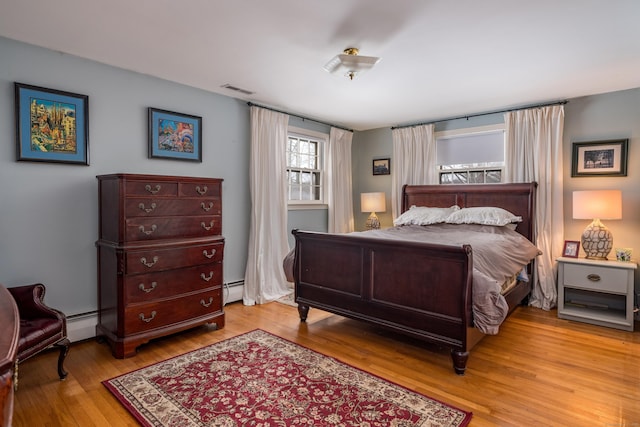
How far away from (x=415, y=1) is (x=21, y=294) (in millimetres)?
3100

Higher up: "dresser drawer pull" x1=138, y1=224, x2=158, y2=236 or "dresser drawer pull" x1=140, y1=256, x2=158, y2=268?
"dresser drawer pull" x1=138, y1=224, x2=158, y2=236

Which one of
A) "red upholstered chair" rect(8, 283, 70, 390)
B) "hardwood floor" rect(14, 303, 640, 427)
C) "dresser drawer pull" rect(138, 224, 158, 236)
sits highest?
"dresser drawer pull" rect(138, 224, 158, 236)

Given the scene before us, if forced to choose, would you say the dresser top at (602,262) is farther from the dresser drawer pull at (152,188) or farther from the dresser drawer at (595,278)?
the dresser drawer pull at (152,188)

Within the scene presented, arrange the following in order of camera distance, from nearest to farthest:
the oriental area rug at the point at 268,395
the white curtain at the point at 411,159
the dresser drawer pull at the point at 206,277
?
the oriental area rug at the point at 268,395 → the dresser drawer pull at the point at 206,277 → the white curtain at the point at 411,159

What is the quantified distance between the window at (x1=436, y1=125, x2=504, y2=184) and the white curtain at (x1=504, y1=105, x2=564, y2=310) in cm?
36

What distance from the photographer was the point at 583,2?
200 cm

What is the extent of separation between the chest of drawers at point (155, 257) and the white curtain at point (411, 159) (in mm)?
2888

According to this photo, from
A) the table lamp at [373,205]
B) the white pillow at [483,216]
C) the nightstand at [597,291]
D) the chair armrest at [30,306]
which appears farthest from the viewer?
the table lamp at [373,205]

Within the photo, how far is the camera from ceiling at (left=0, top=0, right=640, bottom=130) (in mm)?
2090

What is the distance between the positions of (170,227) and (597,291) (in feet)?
13.5

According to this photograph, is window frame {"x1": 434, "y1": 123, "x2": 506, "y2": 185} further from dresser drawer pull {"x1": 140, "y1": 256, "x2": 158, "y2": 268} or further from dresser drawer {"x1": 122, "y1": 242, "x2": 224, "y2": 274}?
dresser drawer pull {"x1": 140, "y1": 256, "x2": 158, "y2": 268}

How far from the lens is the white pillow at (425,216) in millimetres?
4215

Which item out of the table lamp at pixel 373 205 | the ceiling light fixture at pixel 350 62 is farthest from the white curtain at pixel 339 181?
the ceiling light fixture at pixel 350 62

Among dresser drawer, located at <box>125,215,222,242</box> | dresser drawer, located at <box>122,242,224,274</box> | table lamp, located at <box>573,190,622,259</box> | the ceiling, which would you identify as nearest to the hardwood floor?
dresser drawer, located at <box>122,242,224,274</box>
